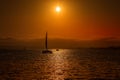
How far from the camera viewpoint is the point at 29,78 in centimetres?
6131

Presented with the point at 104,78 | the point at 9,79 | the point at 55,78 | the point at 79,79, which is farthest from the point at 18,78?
the point at 104,78

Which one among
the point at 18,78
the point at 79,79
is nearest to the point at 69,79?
the point at 79,79

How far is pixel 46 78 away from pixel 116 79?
13.8 meters

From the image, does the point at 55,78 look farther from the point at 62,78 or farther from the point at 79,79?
the point at 79,79

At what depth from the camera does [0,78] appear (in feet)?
202

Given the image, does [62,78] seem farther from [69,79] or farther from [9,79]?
[9,79]

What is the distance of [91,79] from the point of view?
59906mm

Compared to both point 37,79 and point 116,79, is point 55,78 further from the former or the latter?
point 116,79

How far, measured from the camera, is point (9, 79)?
60.2 metres

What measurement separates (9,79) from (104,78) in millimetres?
18597

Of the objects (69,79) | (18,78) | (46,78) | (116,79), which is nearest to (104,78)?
(116,79)

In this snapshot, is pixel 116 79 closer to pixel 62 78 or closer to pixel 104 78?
pixel 104 78

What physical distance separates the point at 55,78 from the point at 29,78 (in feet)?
17.3

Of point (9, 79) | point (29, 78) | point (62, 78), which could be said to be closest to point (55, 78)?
point (62, 78)
